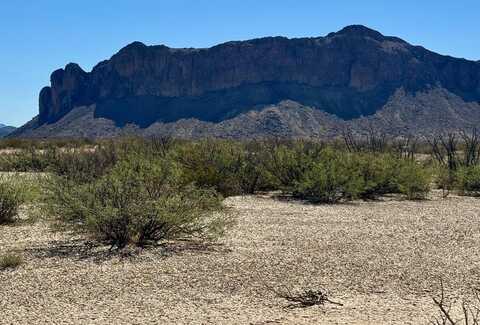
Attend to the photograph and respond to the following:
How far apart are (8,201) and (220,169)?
8.64 metres

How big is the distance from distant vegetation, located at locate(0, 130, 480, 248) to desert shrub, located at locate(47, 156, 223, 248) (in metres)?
0.02

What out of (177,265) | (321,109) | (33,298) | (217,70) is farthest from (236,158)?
(217,70)

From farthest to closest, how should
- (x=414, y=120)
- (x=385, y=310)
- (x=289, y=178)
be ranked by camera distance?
(x=414, y=120)
(x=289, y=178)
(x=385, y=310)

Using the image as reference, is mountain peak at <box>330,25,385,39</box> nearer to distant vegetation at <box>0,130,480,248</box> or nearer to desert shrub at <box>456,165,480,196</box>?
distant vegetation at <box>0,130,480,248</box>

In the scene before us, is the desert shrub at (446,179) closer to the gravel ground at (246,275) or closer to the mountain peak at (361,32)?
the gravel ground at (246,275)

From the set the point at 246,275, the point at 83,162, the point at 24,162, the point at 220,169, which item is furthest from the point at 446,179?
the point at 24,162

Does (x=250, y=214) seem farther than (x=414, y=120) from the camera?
No

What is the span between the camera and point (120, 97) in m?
117

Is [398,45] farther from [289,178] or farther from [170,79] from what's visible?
[289,178]

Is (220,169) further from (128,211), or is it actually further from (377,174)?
(128,211)

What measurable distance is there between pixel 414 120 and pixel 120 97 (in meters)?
55.3

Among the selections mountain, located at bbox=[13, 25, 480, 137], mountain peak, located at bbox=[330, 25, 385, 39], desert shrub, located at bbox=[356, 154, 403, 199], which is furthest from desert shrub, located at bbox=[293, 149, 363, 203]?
mountain peak, located at bbox=[330, 25, 385, 39]

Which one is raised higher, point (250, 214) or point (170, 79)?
point (170, 79)

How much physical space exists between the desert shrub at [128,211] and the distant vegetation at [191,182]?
2 centimetres
